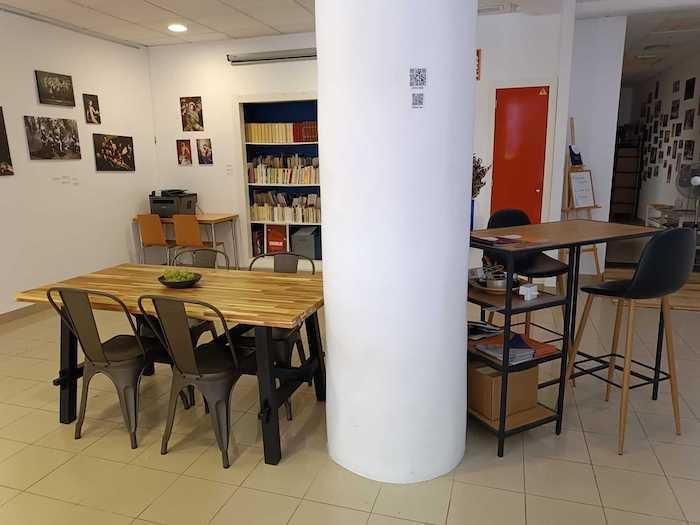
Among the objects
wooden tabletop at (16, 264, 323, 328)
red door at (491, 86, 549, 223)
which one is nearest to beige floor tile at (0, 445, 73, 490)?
wooden tabletop at (16, 264, 323, 328)

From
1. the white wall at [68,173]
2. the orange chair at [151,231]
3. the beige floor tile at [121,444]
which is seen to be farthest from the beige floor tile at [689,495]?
the orange chair at [151,231]

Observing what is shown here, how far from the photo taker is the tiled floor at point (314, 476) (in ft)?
7.27

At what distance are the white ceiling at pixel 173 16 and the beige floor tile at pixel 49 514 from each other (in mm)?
4246

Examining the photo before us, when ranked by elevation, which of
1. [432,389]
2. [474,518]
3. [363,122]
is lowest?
[474,518]

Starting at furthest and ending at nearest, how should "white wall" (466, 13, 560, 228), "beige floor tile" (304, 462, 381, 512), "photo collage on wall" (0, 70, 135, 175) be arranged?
"white wall" (466, 13, 560, 228), "photo collage on wall" (0, 70, 135, 175), "beige floor tile" (304, 462, 381, 512)

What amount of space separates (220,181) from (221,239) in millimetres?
783

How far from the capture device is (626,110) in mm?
11430

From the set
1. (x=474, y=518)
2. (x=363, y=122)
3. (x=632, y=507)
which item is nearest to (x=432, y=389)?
(x=474, y=518)

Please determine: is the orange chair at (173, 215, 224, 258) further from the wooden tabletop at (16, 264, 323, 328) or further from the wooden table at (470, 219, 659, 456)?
the wooden table at (470, 219, 659, 456)

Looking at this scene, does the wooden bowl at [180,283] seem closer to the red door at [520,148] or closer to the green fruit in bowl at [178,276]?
the green fruit in bowl at [178,276]

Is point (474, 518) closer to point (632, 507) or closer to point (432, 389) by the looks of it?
point (432, 389)

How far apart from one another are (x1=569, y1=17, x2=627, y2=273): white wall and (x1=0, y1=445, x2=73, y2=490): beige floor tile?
5.76 m

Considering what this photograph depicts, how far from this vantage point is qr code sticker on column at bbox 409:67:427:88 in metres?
2.03

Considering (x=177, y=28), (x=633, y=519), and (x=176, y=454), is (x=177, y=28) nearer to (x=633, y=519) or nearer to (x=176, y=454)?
(x=176, y=454)
